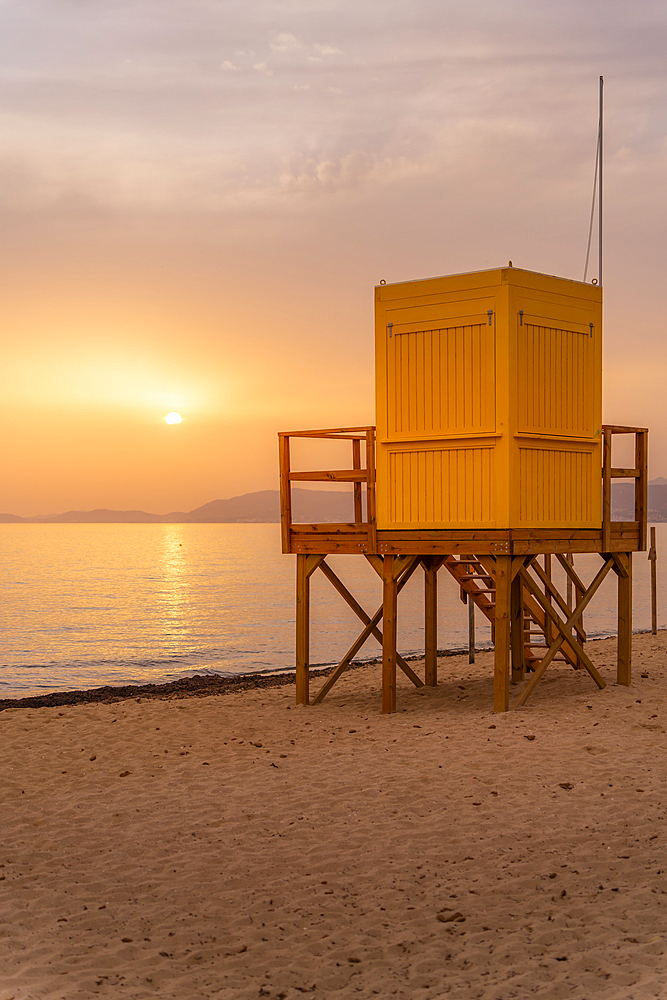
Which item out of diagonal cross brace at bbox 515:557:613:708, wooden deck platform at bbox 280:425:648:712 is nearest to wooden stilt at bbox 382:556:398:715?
wooden deck platform at bbox 280:425:648:712

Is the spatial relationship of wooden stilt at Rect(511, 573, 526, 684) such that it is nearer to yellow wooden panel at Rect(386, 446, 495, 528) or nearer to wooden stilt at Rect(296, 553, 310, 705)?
yellow wooden panel at Rect(386, 446, 495, 528)

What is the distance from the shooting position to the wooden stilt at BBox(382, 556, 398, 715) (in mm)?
13789

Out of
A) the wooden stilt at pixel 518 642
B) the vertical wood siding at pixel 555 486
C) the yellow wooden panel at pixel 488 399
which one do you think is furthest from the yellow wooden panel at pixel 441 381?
the wooden stilt at pixel 518 642

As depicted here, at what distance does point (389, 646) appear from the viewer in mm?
13828

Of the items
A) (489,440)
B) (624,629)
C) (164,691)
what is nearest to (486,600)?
(624,629)

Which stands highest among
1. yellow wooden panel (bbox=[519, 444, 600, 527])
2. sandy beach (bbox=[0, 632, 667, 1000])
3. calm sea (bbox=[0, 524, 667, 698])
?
yellow wooden panel (bbox=[519, 444, 600, 527])

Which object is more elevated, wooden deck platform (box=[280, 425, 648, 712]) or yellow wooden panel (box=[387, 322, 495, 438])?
yellow wooden panel (box=[387, 322, 495, 438])

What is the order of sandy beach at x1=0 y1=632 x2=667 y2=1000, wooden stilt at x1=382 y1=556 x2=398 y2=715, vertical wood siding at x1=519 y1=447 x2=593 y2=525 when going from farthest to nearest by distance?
wooden stilt at x1=382 y1=556 x2=398 y2=715 → vertical wood siding at x1=519 y1=447 x2=593 y2=525 → sandy beach at x1=0 y1=632 x2=667 y2=1000

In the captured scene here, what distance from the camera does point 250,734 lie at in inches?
506

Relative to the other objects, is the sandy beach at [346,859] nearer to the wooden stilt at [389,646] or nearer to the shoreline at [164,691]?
the wooden stilt at [389,646]

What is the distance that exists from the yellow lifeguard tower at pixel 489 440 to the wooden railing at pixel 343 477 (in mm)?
30

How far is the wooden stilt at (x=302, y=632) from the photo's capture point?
14.7m

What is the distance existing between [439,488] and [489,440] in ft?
3.38

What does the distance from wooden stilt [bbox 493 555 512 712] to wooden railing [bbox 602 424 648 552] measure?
217cm
